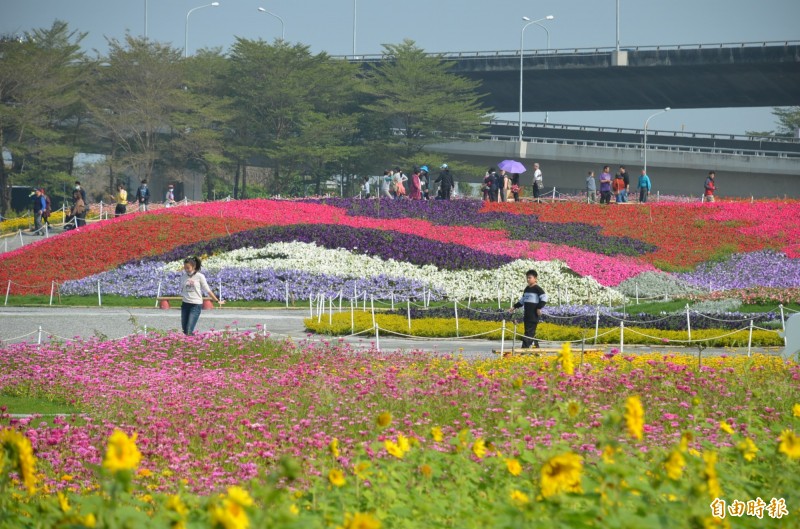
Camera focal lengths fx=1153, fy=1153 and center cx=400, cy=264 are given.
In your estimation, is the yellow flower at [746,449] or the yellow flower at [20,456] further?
the yellow flower at [746,449]

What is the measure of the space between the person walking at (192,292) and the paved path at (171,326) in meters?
0.44

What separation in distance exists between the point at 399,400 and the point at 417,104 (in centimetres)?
5343

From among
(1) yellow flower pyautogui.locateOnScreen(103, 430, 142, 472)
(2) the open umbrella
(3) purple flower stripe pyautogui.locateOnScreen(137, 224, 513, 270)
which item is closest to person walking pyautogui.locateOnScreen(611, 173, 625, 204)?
(2) the open umbrella

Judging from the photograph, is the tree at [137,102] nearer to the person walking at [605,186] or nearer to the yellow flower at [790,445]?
the person walking at [605,186]

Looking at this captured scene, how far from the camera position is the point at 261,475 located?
846 cm

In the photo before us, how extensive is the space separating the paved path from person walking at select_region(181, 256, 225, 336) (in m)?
0.44

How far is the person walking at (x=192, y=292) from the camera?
57.2 feet

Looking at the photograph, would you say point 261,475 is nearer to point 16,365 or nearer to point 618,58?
point 16,365

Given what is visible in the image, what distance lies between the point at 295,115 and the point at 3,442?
57.4m

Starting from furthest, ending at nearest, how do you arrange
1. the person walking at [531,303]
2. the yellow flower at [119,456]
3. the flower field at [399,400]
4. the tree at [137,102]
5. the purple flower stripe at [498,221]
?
the tree at [137,102] < the purple flower stripe at [498,221] < the person walking at [531,303] < the flower field at [399,400] < the yellow flower at [119,456]

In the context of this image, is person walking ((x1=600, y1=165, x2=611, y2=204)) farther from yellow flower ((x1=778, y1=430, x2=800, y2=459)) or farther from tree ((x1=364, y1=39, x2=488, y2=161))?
yellow flower ((x1=778, y1=430, x2=800, y2=459))

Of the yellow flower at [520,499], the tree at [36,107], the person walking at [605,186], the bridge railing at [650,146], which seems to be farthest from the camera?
the bridge railing at [650,146]

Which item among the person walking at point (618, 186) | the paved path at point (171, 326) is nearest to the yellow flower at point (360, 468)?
the paved path at point (171, 326)

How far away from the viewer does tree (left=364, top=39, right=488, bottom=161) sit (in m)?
63.5
